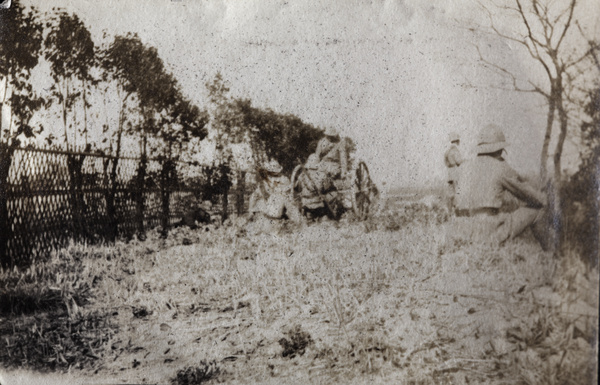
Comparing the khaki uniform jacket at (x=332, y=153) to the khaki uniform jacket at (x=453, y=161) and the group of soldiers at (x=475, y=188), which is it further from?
the khaki uniform jacket at (x=453, y=161)

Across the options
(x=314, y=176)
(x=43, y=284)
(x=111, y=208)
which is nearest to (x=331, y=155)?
(x=314, y=176)

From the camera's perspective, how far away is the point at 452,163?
78.9 inches

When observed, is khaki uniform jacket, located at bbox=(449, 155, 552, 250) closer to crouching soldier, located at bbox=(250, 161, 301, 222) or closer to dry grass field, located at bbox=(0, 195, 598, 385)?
dry grass field, located at bbox=(0, 195, 598, 385)

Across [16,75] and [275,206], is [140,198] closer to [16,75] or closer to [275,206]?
[275,206]

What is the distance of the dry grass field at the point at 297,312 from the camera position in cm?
200

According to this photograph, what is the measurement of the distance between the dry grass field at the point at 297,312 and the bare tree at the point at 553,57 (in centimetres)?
51

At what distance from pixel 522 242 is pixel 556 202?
22 centimetres

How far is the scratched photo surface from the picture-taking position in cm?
200

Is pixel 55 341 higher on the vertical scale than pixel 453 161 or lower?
lower

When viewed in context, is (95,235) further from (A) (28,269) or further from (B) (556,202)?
(B) (556,202)

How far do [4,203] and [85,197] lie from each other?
339mm

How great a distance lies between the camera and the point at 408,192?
201 cm

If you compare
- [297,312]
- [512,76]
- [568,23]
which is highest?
[568,23]

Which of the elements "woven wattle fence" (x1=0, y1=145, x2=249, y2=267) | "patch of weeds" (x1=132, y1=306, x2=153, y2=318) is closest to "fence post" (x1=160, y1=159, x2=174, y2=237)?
"woven wattle fence" (x1=0, y1=145, x2=249, y2=267)
